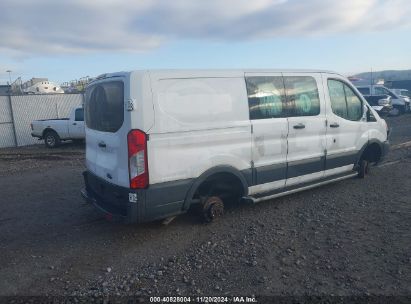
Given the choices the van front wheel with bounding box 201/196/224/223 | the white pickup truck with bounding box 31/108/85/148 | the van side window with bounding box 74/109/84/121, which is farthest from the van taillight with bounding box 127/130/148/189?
the van side window with bounding box 74/109/84/121

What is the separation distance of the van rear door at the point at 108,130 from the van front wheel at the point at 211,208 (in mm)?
1261

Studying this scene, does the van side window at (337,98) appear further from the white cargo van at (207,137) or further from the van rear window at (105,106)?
the van rear window at (105,106)

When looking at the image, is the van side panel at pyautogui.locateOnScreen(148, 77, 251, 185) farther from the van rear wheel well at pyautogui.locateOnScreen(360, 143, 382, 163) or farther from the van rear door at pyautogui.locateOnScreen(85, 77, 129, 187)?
the van rear wheel well at pyautogui.locateOnScreen(360, 143, 382, 163)

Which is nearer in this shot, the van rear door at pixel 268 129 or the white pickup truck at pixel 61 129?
the van rear door at pixel 268 129

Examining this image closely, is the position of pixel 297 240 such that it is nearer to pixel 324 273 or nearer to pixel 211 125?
pixel 324 273

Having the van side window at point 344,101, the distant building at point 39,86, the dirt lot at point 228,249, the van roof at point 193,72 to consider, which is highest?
the distant building at point 39,86

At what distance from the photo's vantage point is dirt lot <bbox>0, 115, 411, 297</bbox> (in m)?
3.54

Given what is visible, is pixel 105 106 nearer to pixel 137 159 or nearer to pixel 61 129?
pixel 137 159

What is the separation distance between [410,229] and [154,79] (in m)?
3.85

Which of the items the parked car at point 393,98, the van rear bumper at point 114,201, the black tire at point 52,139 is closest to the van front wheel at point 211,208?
the van rear bumper at point 114,201

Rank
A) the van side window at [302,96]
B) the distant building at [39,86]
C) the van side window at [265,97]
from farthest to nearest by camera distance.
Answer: the distant building at [39,86] → the van side window at [302,96] → the van side window at [265,97]

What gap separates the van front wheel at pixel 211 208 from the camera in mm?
4977

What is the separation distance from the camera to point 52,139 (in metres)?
15.2

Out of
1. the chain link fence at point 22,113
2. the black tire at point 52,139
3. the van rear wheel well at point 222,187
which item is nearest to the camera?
the van rear wheel well at point 222,187
